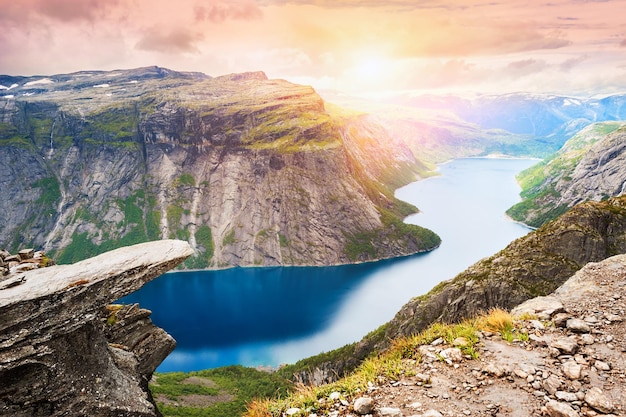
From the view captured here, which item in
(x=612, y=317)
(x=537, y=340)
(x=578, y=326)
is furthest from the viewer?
(x=612, y=317)

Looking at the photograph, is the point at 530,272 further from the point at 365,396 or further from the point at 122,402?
the point at 122,402

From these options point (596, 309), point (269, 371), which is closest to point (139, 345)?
point (596, 309)

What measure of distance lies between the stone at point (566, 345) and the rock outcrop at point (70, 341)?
17.5m

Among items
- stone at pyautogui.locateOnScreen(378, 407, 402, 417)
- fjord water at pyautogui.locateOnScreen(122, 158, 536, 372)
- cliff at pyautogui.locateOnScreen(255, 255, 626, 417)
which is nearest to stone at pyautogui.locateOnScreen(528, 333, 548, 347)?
cliff at pyautogui.locateOnScreen(255, 255, 626, 417)

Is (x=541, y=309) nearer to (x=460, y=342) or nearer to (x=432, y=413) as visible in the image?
(x=460, y=342)

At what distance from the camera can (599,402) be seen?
8125 mm

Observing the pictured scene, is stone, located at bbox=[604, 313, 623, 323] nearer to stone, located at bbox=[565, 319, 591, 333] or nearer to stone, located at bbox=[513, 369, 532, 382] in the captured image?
stone, located at bbox=[565, 319, 591, 333]

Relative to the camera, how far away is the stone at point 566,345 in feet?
33.9

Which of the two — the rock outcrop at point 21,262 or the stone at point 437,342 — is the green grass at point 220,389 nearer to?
the rock outcrop at point 21,262

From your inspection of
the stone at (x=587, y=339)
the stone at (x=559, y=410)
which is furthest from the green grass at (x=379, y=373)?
the stone at (x=559, y=410)

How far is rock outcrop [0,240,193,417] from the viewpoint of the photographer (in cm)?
1565

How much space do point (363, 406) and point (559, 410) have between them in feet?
14.2

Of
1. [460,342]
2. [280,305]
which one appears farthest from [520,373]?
[280,305]

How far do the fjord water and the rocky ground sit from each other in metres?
98.6
